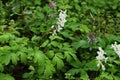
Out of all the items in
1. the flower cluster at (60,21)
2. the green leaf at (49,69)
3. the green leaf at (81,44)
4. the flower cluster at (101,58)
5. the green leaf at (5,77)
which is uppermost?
the flower cluster at (60,21)

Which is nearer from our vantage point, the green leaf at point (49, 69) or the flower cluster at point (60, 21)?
the green leaf at point (49, 69)

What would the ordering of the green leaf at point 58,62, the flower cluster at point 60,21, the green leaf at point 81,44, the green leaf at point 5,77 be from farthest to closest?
the green leaf at point 81,44 < the flower cluster at point 60,21 < the green leaf at point 58,62 < the green leaf at point 5,77

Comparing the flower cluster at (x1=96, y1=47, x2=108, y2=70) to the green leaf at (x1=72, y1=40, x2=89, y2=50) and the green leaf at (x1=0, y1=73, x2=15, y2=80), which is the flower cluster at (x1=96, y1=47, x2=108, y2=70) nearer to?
the green leaf at (x1=72, y1=40, x2=89, y2=50)

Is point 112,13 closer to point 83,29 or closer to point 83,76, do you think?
point 83,29

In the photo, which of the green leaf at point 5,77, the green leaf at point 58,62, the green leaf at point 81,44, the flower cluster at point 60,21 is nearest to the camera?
the green leaf at point 5,77

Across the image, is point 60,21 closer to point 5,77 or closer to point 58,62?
point 58,62

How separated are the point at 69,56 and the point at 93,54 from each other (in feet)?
1.53

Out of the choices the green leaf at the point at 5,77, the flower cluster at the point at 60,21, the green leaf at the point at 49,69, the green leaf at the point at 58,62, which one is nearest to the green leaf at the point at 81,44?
the flower cluster at the point at 60,21

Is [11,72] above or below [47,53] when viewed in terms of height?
below

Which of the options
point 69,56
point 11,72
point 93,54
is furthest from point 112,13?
point 11,72

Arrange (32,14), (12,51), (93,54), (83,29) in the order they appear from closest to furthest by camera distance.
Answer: (12,51)
(93,54)
(83,29)
(32,14)

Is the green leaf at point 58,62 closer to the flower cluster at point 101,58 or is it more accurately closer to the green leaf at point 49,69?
the green leaf at point 49,69

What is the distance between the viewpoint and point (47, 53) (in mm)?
3523

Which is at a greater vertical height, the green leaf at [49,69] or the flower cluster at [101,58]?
the flower cluster at [101,58]
